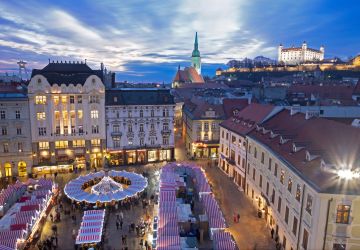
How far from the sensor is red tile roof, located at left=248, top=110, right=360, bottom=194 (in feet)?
76.6

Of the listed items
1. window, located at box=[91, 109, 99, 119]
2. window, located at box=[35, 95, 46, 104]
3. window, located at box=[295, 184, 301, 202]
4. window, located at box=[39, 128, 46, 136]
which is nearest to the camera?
window, located at box=[295, 184, 301, 202]

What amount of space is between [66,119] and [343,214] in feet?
148

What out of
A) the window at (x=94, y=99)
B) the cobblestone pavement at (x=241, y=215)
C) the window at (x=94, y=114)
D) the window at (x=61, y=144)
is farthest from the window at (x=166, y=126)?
the window at (x=61, y=144)

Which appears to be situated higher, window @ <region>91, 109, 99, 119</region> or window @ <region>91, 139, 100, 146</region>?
window @ <region>91, 109, 99, 119</region>

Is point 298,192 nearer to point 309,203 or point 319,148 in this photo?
point 309,203

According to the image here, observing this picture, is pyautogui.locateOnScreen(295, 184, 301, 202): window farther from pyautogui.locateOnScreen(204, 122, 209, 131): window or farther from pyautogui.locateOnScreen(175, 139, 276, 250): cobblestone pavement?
pyautogui.locateOnScreen(204, 122, 209, 131): window

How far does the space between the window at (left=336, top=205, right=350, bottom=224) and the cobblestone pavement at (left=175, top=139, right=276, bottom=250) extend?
9762 mm

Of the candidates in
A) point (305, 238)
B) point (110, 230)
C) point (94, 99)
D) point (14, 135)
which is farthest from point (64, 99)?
point (305, 238)

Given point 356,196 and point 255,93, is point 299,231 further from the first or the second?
point 255,93

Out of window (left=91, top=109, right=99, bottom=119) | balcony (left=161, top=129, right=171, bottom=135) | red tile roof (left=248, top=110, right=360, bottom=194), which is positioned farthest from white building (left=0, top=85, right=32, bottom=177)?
red tile roof (left=248, top=110, right=360, bottom=194)

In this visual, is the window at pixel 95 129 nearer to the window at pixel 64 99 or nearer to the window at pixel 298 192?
the window at pixel 64 99

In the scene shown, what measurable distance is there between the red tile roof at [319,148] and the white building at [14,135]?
3912 cm

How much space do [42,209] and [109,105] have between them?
83.9 ft

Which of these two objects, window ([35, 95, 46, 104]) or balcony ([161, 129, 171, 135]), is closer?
window ([35, 95, 46, 104])
